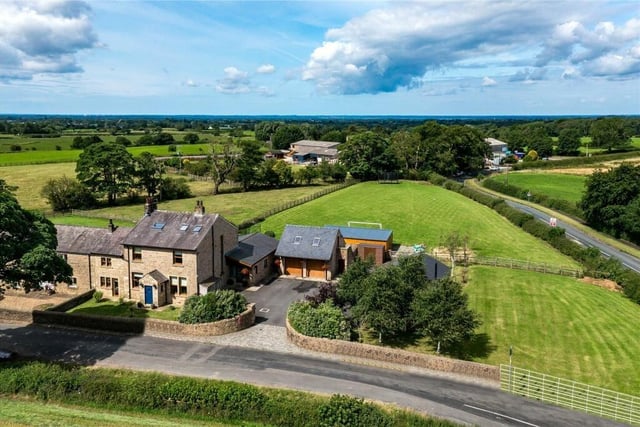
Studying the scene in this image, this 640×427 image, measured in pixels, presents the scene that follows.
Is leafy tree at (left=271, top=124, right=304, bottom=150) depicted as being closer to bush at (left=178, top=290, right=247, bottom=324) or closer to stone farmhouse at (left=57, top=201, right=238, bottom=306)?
stone farmhouse at (left=57, top=201, right=238, bottom=306)

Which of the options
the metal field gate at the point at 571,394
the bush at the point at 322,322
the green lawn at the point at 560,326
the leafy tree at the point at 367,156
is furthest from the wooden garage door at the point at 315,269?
the leafy tree at the point at 367,156

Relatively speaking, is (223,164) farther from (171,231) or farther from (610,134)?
(610,134)

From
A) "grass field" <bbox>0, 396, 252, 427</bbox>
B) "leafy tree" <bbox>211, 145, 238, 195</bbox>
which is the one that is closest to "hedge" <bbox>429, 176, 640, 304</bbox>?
"grass field" <bbox>0, 396, 252, 427</bbox>

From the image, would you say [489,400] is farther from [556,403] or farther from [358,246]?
[358,246]

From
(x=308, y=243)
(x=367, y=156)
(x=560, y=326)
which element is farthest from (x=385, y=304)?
(x=367, y=156)

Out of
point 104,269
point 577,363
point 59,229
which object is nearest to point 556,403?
point 577,363

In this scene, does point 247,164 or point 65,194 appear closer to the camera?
point 65,194

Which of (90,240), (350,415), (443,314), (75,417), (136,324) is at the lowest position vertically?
(136,324)
